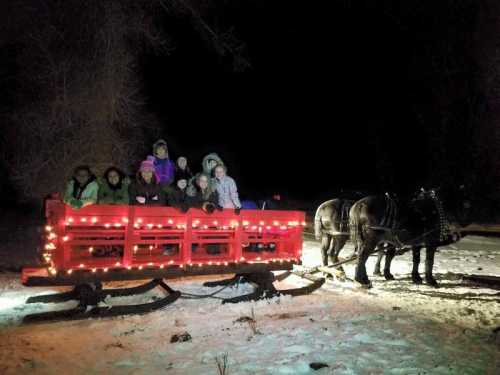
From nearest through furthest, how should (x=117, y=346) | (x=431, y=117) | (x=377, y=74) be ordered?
(x=117, y=346)
(x=431, y=117)
(x=377, y=74)

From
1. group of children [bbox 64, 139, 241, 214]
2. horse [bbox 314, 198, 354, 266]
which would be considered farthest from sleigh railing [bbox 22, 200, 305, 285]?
horse [bbox 314, 198, 354, 266]

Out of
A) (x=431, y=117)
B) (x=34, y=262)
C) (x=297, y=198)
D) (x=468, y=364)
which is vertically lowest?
(x=468, y=364)

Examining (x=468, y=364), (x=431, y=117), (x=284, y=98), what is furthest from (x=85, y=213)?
(x=284, y=98)

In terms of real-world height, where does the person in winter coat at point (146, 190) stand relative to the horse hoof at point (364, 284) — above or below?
above

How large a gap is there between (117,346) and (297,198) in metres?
30.3

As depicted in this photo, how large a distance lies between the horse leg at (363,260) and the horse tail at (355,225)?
15cm

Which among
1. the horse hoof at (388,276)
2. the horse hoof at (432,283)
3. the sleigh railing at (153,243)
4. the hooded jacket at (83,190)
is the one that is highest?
the hooded jacket at (83,190)

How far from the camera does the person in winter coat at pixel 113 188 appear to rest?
721cm

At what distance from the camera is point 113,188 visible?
7.28 metres

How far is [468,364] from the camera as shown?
15.5 ft

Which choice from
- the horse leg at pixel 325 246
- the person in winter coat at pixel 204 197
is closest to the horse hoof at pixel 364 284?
the horse leg at pixel 325 246

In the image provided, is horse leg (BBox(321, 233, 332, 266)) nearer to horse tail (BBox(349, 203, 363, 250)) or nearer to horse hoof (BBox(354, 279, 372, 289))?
horse tail (BBox(349, 203, 363, 250))

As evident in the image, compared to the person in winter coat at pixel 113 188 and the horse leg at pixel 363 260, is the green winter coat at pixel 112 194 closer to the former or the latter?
the person in winter coat at pixel 113 188

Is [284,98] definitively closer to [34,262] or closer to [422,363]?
[34,262]
